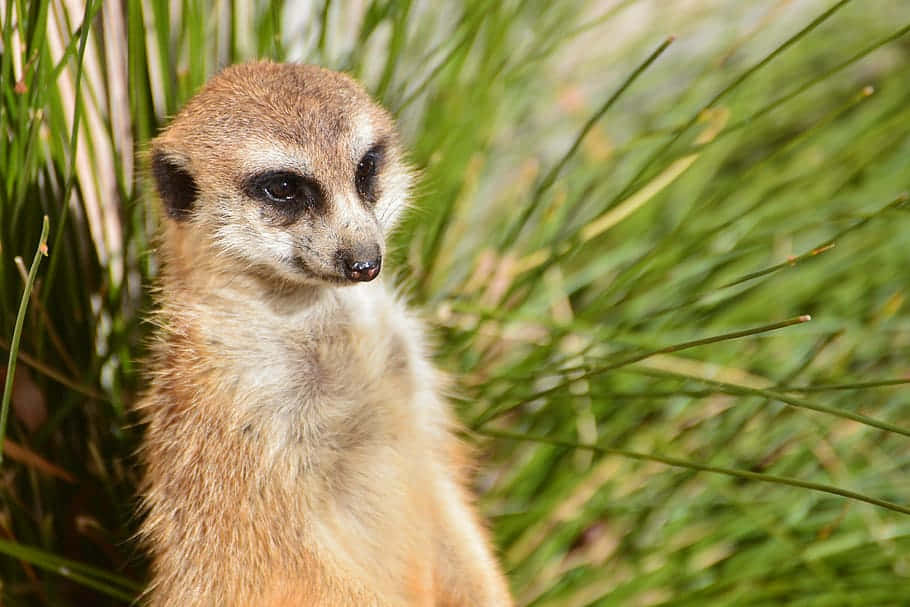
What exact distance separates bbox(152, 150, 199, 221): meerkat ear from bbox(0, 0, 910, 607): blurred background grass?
0.11 m

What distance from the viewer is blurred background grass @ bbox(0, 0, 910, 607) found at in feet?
5.19

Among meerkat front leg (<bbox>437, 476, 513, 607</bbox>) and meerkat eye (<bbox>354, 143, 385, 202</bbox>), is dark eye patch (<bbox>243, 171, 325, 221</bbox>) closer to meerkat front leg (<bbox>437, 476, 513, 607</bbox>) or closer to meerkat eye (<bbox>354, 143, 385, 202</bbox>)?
meerkat eye (<bbox>354, 143, 385, 202</bbox>)

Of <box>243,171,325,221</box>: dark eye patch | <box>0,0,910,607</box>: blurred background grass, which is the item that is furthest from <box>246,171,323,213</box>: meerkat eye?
<box>0,0,910,607</box>: blurred background grass

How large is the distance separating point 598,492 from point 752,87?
1149 millimetres

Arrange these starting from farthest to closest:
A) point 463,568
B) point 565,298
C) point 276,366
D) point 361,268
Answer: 1. point 565,298
2. point 463,568
3. point 276,366
4. point 361,268

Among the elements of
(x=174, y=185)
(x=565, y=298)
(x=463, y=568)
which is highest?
(x=174, y=185)

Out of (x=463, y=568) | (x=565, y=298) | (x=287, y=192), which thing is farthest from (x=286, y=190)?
(x=565, y=298)

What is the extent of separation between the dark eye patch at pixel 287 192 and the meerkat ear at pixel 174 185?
0.38 ft

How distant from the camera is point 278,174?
1.30 m

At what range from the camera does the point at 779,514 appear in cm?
188

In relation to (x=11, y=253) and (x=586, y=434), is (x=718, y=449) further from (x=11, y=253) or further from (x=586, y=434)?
(x=11, y=253)

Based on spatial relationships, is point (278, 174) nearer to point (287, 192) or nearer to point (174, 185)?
point (287, 192)

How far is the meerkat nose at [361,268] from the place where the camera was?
48.4 inches

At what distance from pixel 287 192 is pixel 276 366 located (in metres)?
0.25
